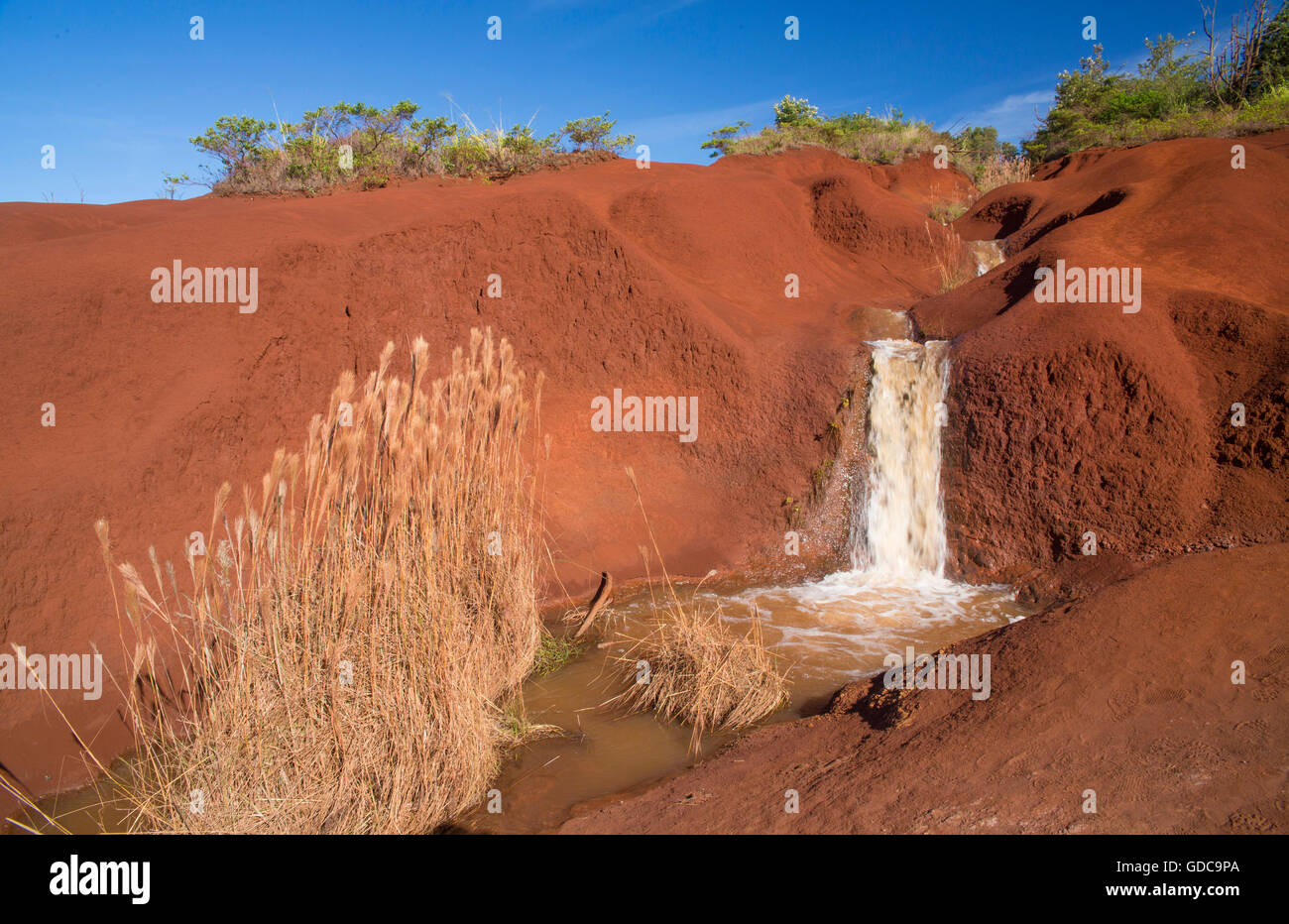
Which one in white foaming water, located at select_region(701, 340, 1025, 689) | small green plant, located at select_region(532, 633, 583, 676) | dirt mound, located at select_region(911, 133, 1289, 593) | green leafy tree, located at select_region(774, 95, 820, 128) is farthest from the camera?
green leafy tree, located at select_region(774, 95, 820, 128)

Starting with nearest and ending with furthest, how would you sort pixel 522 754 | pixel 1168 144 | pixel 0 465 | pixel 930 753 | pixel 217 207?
pixel 930 753
pixel 522 754
pixel 0 465
pixel 217 207
pixel 1168 144

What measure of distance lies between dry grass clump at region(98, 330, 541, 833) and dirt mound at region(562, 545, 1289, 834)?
808 mm

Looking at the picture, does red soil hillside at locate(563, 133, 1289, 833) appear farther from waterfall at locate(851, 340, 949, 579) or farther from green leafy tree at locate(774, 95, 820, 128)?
green leafy tree at locate(774, 95, 820, 128)

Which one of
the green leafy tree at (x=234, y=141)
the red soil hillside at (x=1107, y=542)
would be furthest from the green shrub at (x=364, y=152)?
the red soil hillside at (x=1107, y=542)

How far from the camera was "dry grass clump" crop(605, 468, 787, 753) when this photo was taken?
160 inches

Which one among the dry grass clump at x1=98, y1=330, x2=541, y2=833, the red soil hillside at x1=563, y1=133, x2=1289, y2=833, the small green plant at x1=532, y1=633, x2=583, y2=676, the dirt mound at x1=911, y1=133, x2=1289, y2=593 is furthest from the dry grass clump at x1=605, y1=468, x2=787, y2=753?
the dirt mound at x1=911, y1=133, x2=1289, y2=593

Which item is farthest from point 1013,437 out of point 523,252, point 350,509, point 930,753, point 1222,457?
point 350,509

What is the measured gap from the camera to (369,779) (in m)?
3.01

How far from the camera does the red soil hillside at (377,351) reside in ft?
14.6

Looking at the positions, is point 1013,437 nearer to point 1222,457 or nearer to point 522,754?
point 1222,457

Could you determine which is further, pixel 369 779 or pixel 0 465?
pixel 0 465

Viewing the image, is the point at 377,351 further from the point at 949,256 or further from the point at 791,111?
A: the point at 791,111

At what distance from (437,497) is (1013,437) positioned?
513 centimetres

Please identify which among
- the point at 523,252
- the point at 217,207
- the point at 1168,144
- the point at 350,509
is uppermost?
the point at 1168,144
